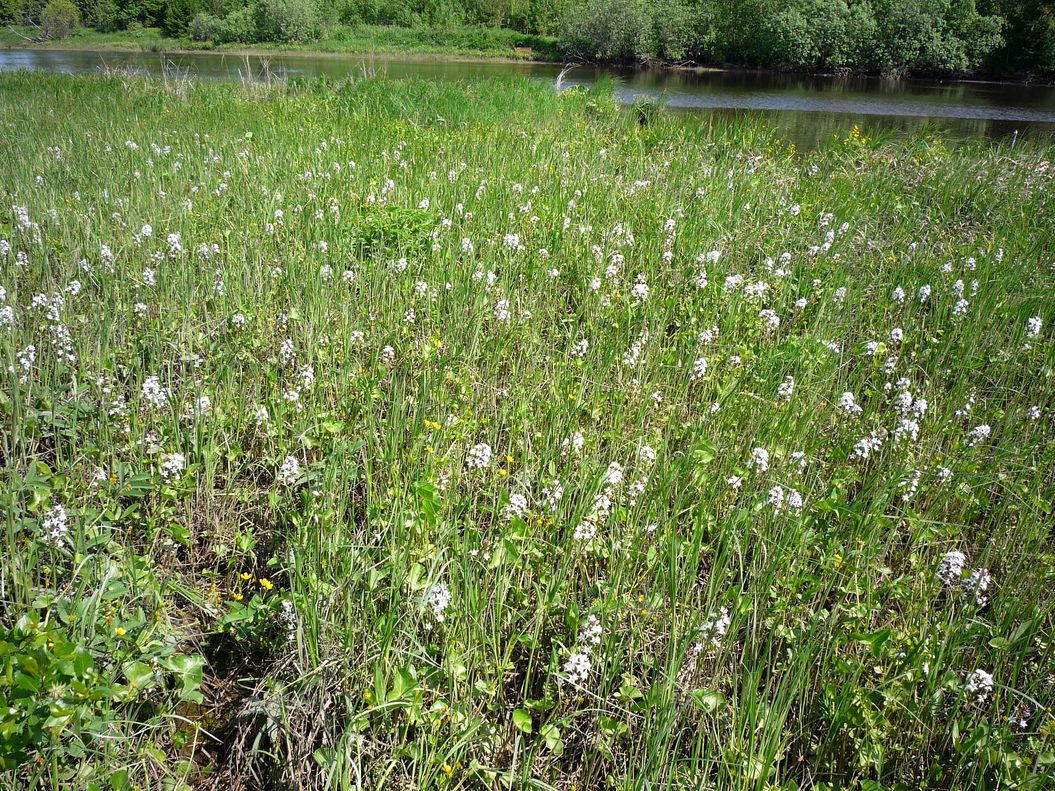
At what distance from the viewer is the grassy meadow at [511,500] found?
6.23 feet

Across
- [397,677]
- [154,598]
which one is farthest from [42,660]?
[397,677]

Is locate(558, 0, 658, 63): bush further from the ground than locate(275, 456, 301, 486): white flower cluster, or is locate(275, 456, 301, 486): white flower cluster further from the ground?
locate(558, 0, 658, 63): bush

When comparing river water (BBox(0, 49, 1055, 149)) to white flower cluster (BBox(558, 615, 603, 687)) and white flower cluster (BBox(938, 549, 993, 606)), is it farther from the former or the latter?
white flower cluster (BBox(558, 615, 603, 687))

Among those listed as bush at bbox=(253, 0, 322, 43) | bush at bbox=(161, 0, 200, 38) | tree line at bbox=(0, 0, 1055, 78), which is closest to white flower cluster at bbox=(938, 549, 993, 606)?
tree line at bbox=(0, 0, 1055, 78)

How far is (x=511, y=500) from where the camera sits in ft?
7.94

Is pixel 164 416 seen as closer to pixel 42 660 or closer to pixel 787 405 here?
pixel 42 660

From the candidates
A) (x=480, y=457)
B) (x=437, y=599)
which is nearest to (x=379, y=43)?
(x=480, y=457)

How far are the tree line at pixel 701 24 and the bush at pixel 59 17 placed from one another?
17 cm

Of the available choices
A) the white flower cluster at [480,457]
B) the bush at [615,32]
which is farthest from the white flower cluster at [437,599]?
the bush at [615,32]

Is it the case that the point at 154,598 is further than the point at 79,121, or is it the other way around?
the point at 79,121

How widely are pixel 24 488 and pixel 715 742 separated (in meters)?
2.18

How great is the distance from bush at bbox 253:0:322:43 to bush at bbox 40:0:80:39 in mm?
17308

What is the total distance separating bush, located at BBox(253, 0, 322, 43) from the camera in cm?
5797

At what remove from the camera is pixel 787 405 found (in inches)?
128
